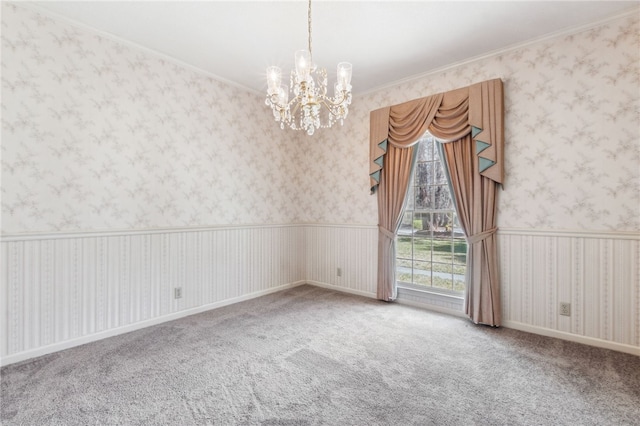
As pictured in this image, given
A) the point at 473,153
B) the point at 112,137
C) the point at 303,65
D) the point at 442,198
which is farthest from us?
the point at 442,198

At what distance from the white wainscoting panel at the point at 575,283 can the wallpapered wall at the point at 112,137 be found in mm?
3118

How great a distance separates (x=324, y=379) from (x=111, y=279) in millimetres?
2186

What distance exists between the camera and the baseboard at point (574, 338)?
2.57 m

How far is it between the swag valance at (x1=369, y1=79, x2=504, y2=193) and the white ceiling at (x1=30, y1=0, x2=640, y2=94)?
0.42 m

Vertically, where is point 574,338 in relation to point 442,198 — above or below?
below

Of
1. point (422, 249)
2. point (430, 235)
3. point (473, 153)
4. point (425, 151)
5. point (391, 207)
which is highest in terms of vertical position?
point (425, 151)

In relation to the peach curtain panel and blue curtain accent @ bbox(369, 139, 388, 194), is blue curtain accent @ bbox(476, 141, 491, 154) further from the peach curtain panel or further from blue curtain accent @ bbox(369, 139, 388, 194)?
blue curtain accent @ bbox(369, 139, 388, 194)

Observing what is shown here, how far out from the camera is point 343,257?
14.8 ft

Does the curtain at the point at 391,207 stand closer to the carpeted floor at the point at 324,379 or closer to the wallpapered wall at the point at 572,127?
the carpeted floor at the point at 324,379

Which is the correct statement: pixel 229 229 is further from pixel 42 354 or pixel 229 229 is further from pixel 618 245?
pixel 618 245

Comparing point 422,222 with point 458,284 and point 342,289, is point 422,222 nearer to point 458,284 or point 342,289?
point 458,284

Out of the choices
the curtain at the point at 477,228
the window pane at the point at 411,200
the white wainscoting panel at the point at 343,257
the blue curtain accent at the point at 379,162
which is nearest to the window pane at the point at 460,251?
the curtain at the point at 477,228

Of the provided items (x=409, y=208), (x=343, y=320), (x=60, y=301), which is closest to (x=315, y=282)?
(x=343, y=320)

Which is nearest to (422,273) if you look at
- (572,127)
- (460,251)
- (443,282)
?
(443,282)
